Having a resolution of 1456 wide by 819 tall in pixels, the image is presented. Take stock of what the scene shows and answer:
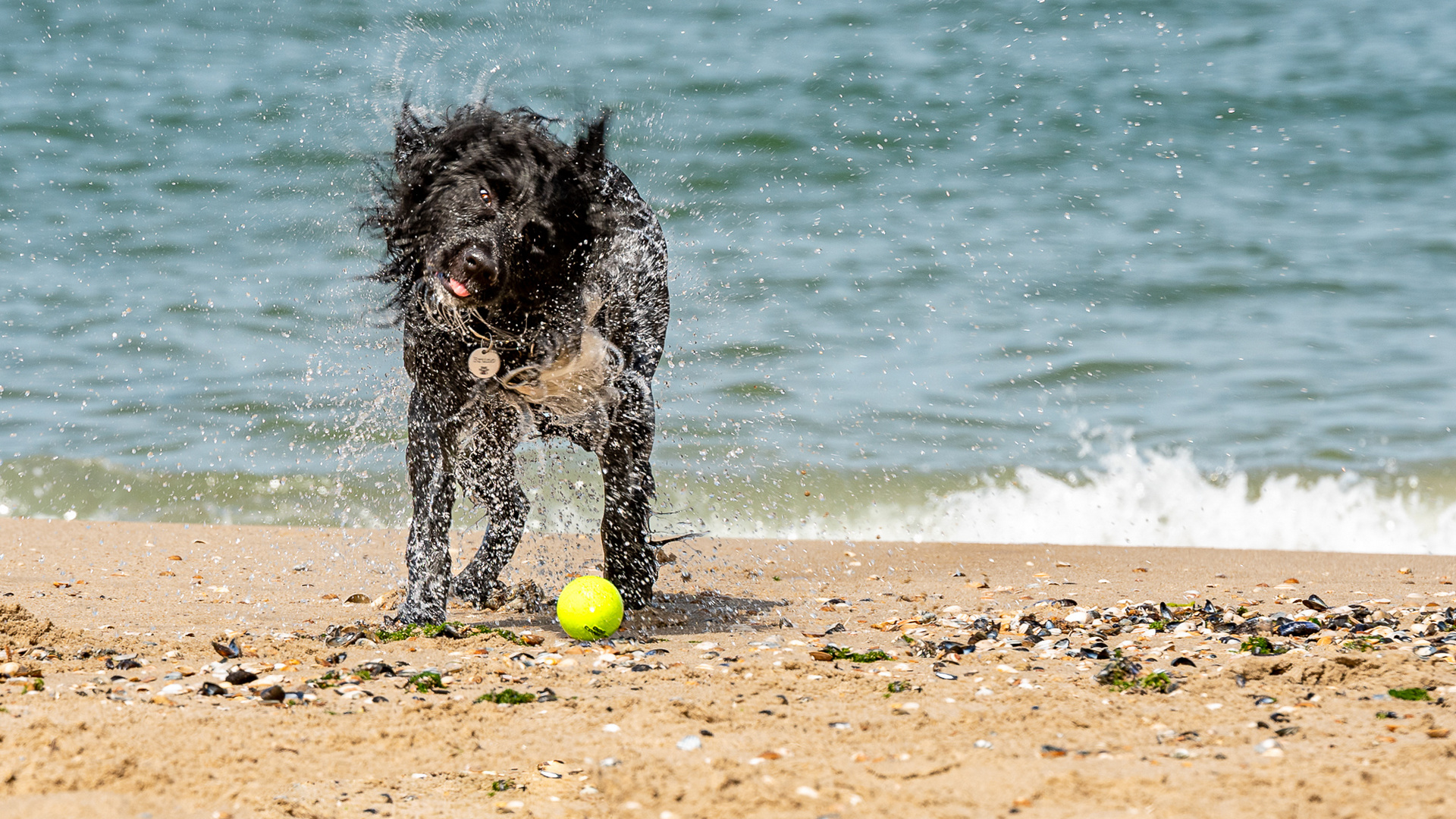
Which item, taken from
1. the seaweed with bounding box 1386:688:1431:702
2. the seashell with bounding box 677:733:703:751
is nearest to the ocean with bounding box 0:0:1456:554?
the seashell with bounding box 677:733:703:751

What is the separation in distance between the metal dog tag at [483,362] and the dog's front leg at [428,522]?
1.28 feet

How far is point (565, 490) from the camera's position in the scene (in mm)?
8297

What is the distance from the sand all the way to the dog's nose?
53.4 inches

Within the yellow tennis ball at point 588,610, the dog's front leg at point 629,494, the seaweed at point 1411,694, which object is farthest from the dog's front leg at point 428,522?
the seaweed at point 1411,694

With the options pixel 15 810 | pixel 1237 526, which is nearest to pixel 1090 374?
pixel 1237 526

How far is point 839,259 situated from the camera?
12.1 metres

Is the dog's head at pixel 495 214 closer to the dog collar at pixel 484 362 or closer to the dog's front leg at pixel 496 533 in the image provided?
the dog collar at pixel 484 362

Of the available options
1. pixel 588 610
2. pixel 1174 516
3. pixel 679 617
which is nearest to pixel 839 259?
pixel 1174 516

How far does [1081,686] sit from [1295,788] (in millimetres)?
1087

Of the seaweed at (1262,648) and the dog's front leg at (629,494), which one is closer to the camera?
the seaweed at (1262,648)

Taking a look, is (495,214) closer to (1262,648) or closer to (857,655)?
(857,655)

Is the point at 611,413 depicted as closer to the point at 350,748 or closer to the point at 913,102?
the point at 350,748

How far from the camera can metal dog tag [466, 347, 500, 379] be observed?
458cm

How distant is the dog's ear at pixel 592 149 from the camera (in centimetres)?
470
